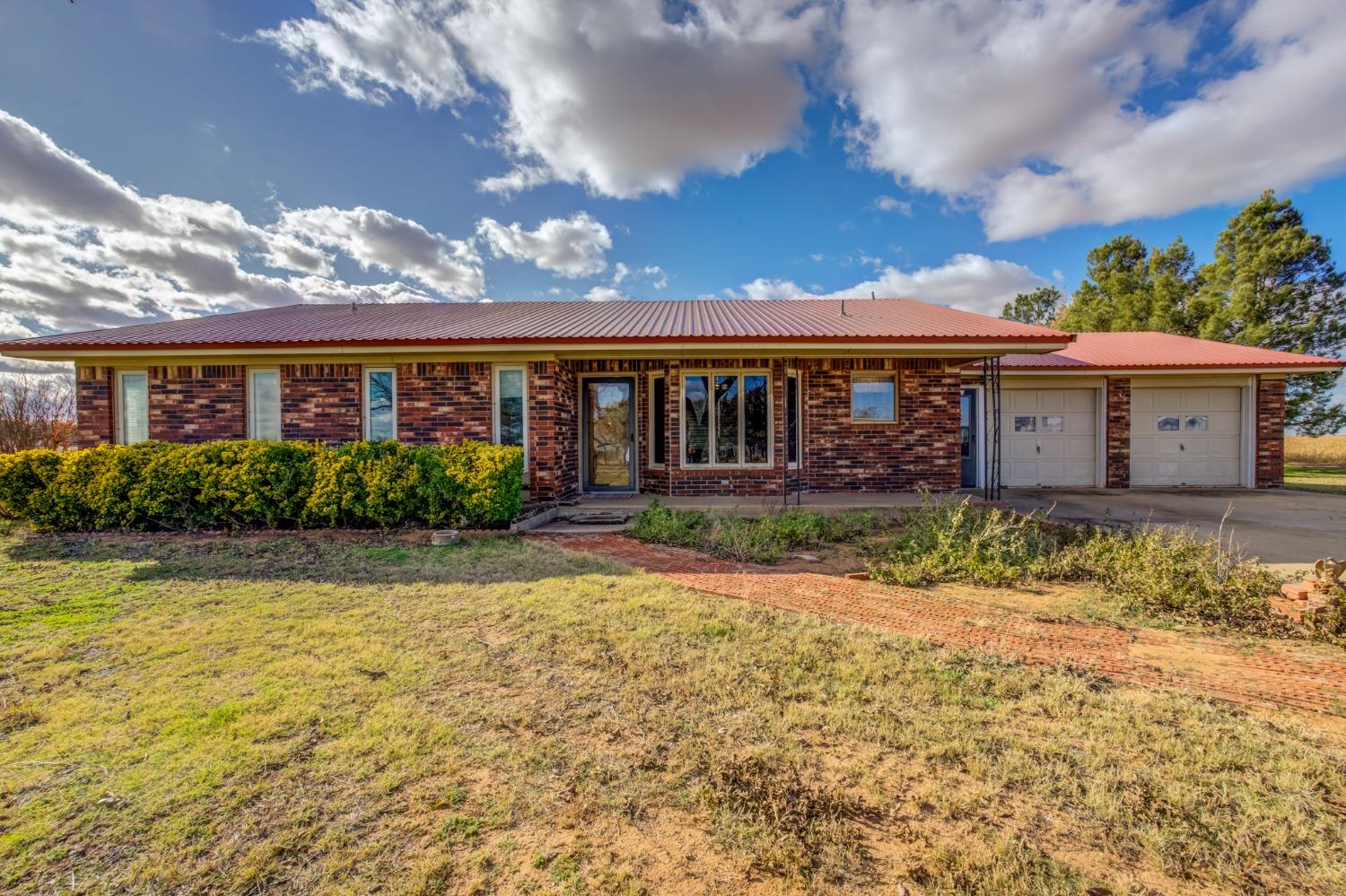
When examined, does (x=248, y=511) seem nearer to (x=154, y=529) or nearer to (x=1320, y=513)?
(x=154, y=529)

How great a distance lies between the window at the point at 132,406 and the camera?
9.43m

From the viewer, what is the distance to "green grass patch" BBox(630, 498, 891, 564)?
6273mm

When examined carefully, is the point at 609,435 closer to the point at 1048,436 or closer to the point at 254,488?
the point at 254,488

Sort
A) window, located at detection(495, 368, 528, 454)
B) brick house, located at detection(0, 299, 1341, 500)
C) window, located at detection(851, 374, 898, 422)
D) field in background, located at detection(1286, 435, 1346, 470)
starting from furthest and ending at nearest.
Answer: field in background, located at detection(1286, 435, 1346, 470), window, located at detection(851, 374, 898, 422), window, located at detection(495, 368, 528, 454), brick house, located at detection(0, 299, 1341, 500)

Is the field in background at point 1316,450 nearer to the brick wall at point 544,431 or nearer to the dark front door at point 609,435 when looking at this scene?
the dark front door at point 609,435

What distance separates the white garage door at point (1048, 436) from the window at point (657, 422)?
780 cm

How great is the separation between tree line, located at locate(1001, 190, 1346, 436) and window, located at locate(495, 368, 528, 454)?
74.5ft

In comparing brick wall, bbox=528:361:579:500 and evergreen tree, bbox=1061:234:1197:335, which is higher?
evergreen tree, bbox=1061:234:1197:335

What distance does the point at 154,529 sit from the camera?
7.30 metres

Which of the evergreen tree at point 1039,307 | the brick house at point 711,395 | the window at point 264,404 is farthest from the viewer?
the evergreen tree at point 1039,307

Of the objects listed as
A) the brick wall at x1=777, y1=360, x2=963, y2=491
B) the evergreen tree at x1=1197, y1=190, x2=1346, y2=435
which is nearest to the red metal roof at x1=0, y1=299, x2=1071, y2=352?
the brick wall at x1=777, y1=360, x2=963, y2=491

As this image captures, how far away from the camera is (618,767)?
93.8 inches

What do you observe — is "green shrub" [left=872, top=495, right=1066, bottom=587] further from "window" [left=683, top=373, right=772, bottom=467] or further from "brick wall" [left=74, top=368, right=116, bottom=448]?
"brick wall" [left=74, top=368, right=116, bottom=448]

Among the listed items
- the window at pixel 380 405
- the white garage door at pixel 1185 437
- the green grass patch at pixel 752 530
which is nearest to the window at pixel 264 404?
the window at pixel 380 405
